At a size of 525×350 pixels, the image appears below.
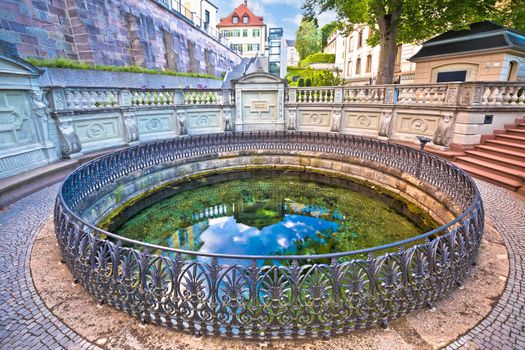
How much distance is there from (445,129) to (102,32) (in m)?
18.6

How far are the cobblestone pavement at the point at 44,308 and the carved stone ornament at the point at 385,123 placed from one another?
618 centimetres

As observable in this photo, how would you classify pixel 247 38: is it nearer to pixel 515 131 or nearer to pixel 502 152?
pixel 515 131

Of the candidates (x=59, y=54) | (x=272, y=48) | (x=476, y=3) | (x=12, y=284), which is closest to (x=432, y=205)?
(x=12, y=284)

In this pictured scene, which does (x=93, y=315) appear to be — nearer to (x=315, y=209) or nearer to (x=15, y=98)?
(x=315, y=209)

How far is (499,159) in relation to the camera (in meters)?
→ 7.55

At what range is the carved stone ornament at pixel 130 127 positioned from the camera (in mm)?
9923

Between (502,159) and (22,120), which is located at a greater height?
(22,120)

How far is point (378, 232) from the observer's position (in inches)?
241

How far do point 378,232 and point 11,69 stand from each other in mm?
9588

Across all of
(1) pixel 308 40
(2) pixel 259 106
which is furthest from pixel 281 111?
(1) pixel 308 40

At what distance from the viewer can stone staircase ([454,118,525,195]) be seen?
22.4 ft

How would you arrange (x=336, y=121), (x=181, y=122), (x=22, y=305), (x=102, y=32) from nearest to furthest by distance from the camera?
1. (x=22, y=305)
2. (x=181, y=122)
3. (x=336, y=121)
4. (x=102, y=32)

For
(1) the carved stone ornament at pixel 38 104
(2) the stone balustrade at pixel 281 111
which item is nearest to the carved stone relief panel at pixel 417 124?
(2) the stone balustrade at pixel 281 111

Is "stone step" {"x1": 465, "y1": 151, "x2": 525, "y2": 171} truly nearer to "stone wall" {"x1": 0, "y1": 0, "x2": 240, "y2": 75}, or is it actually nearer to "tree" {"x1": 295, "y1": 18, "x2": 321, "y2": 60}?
"stone wall" {"x1": 0, "y1": 0, "x2": 240, "y2": 75}
